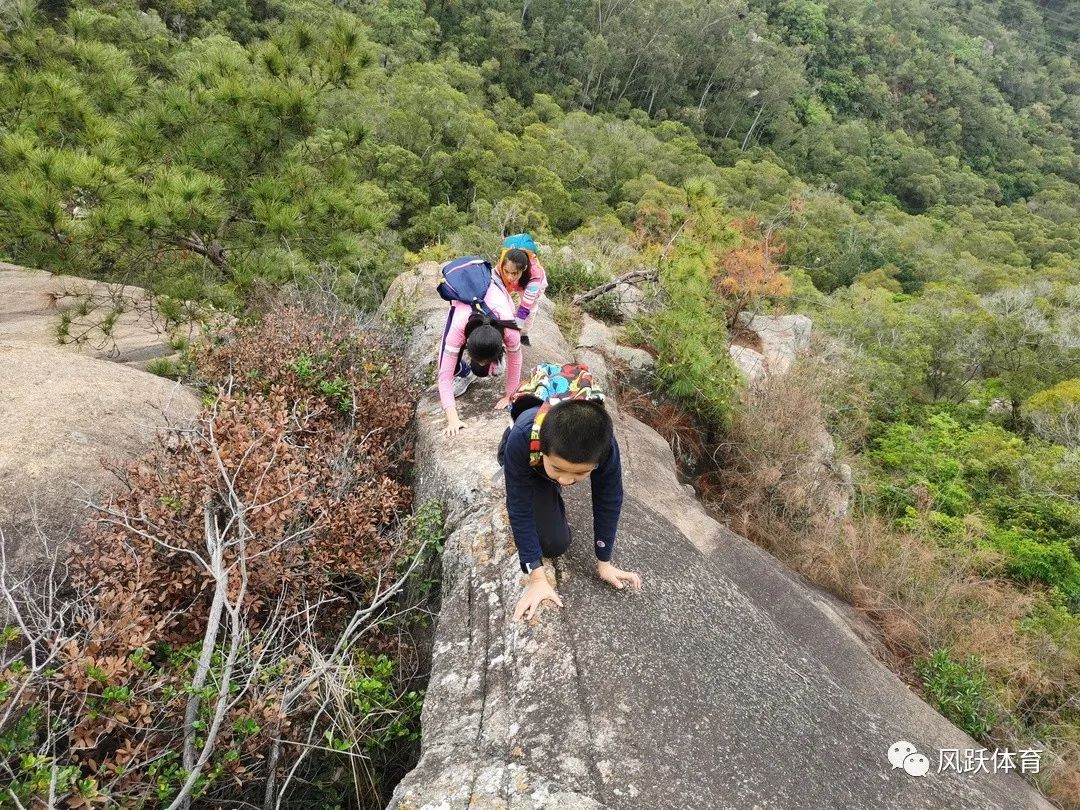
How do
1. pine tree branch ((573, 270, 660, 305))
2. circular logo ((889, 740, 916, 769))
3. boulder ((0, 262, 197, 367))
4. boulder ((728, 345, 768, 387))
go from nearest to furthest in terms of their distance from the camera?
1. circular logo ((889, 740, 916, 769))
2. boulder ((0, 262, 197, 367))
3. pine tree branch ((573, 270, 660, 305))
4. boulder ((728, 345, 768, 387))

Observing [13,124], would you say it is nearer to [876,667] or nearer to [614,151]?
[876,667]

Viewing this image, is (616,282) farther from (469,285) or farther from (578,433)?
→ (578,433)

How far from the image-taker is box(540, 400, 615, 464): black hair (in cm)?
210

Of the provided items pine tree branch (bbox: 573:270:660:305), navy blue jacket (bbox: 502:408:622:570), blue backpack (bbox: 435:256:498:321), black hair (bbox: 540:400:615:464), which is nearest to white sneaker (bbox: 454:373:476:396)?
blue backpack (bbox: 435:256:498:321)

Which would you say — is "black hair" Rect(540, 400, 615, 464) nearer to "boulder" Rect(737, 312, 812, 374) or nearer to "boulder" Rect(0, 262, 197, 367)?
"boulder" Rect(0, 262, 197, 367)

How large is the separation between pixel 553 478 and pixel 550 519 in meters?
0.42

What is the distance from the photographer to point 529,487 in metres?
2.48

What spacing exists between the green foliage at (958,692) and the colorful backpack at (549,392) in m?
4.04

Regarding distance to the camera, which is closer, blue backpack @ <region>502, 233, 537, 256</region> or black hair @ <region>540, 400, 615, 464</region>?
black hair @ <region>540, 400, 615, 464</region>

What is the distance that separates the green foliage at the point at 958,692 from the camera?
4219 millimetres

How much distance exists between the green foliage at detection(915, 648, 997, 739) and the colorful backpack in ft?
13.3

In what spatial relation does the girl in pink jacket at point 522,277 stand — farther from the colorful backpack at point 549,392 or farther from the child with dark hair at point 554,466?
the child with dark hair at point 554,466

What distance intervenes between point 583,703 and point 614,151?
139ft

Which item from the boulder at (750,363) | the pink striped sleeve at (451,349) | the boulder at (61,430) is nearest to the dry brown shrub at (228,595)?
the boulder at (61,430)
